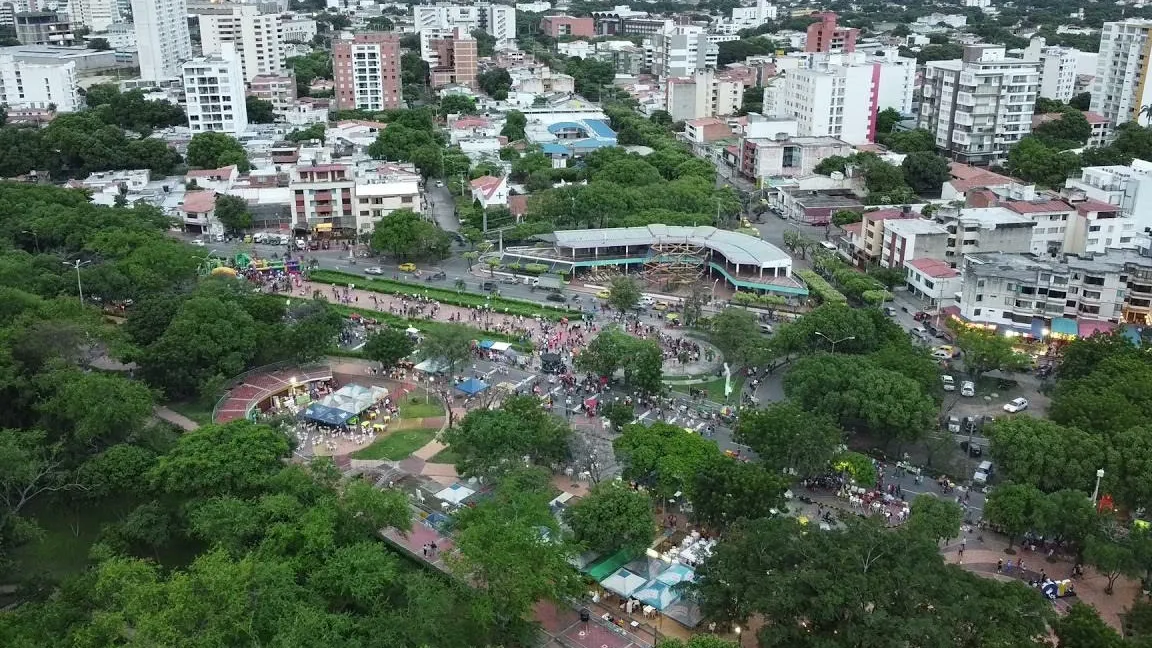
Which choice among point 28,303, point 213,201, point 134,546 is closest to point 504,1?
point 213,201

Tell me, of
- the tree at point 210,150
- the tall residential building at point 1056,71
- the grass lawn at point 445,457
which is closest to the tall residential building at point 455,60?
the tree at point 210,150

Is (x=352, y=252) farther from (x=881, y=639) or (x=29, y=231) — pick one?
(x=881, y=639)

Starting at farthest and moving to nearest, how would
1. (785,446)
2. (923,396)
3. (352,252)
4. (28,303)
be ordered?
1. (352,252)
2. (28,303)
3. (923,396)
4. (785,446)

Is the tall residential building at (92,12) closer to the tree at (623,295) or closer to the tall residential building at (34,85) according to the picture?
the tall residential building at (34,85)

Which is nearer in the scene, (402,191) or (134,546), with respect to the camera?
(134,546)

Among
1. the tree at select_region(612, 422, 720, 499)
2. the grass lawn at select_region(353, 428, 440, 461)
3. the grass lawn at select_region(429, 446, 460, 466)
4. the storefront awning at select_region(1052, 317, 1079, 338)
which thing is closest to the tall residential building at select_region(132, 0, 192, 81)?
the grass lawn at select_region(353, 428, 440, 461)

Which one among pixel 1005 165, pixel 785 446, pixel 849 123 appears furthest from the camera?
pixel 849 123

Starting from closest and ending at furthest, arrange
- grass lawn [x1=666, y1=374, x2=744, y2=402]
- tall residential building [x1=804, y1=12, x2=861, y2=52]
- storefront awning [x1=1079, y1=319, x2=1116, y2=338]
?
grass lawn [x1=666, y1=374, x2=744, y2=402] → storefront awning [x1=1079, y1=319, x2=1116, y2=338] → tall residential building [x1=804, y1=12, x2=861, y2=52]

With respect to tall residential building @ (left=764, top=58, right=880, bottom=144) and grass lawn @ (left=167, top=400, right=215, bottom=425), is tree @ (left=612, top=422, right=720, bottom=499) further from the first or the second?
tall residential building @ (left=764, top=58, right=880, bottom=144)
